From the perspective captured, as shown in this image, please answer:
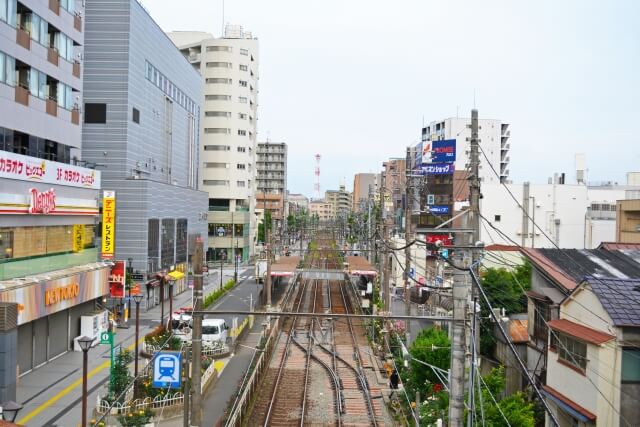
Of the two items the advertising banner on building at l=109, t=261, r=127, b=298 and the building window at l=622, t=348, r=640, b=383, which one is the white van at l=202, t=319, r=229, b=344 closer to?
the advertising banner on building at l=109, t=261, r=127, b=298

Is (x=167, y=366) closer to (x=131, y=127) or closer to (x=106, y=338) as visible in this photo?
(x=106, y=338)

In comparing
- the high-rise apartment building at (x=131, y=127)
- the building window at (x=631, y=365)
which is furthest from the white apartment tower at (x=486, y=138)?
the building window at (x=631, y=365)

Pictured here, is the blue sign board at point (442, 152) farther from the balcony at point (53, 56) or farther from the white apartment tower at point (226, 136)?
the balcony at point (53, 56)

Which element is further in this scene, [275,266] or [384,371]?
[275,266]

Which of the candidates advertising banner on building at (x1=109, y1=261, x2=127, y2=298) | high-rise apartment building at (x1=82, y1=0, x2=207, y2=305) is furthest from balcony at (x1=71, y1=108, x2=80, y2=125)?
high-rise apartment building at (x1=82, y1=0, x2=207, y2=305)

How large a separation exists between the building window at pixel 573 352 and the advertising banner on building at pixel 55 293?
50.9ft

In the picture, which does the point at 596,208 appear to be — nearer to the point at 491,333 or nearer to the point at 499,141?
the point at 499,141

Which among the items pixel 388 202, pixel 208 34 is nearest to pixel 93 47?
pixel 208 34

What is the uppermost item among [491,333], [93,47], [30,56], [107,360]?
[93,47]

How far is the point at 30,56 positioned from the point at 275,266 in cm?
2319

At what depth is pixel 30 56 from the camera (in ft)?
70.1

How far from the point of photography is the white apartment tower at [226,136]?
2621 inches

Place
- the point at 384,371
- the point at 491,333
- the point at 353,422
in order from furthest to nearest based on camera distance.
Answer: the point at 384,371, the point at 491,333, the point at 353,422

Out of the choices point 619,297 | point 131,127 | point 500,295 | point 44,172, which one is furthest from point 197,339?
point 131,127
